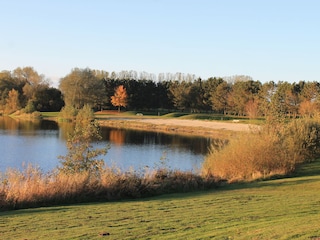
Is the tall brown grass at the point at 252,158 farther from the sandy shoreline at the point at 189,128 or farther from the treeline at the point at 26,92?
the treeline at the point at 26,92

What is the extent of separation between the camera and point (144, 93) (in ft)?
323

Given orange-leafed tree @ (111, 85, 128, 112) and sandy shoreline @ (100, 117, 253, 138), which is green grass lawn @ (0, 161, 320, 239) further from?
orange-leafed tree @ (111, 85, 128, 112)

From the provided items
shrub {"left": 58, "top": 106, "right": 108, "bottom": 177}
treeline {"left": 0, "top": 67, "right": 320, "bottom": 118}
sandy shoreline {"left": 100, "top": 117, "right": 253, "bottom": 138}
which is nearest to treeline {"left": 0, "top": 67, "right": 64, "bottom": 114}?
treeline {"left": 0, "top": 67, "right": 320, "bottom": 118}

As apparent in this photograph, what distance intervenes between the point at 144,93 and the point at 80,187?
3419 inches

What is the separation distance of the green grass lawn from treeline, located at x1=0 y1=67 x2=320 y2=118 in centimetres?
6456

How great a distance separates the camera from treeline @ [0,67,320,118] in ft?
260

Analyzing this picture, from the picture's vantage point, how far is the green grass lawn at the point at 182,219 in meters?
6.83

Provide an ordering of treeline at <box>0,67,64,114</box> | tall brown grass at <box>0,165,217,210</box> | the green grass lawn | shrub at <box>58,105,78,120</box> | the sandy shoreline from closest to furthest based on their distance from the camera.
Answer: the green grass lawn
tall brown grass at <box>0,165,217,210</box>
the sandy shoreline
shrub at <box>58,105,78,120</box>
treeline at <box>0,67,64,114</box>

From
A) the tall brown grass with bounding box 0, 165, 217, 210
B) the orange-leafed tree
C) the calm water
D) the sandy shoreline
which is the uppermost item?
the orange-leafed tree

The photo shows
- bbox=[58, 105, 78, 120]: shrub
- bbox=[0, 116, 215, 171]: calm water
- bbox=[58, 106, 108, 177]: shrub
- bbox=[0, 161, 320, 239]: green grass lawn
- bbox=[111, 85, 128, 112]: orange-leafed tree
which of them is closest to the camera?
bbox=[0, 161, 320, 239]: green grass lawn

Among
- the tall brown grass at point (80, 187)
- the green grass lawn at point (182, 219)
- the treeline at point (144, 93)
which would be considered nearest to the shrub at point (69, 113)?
the treeline at point (144, 93)

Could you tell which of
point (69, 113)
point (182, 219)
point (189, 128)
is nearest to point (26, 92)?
point (69, 113)

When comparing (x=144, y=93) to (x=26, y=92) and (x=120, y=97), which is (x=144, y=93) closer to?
(x=120, y=97)

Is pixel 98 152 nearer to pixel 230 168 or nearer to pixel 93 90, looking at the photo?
pixel 230 168
